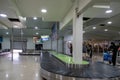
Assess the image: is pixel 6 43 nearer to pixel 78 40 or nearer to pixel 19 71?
pixel 19 71

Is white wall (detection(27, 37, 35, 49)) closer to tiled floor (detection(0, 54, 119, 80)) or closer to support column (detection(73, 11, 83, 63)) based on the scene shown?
tiled floor (detection(0, 54, 119, 80))

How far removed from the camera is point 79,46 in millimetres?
6434

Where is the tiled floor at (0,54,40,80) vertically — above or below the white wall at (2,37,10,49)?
below

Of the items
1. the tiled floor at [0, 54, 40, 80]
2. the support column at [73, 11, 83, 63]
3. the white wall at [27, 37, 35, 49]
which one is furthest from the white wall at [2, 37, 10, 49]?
the support column at [73, 11, 83, 63]

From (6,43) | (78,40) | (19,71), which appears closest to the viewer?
(78,40)

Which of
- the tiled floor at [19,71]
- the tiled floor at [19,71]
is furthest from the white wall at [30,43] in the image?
the tiled floor at [19,71]

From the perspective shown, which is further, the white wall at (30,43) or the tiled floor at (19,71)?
the white wall at (30,43)

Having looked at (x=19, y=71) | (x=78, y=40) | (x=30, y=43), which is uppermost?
(x=30, y=43)

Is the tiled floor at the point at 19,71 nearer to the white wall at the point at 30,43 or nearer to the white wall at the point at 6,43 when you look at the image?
the white wall at the point at 30,43

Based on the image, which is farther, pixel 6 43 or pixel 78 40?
pixel 6 43

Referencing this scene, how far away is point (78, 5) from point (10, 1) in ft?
8.81

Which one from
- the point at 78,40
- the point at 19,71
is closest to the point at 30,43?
the point at 19,71

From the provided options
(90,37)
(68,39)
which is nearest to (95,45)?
(90,37)

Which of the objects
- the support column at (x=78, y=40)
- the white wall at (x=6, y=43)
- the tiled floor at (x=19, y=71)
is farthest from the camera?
the white wall at (x=6, y=43)
